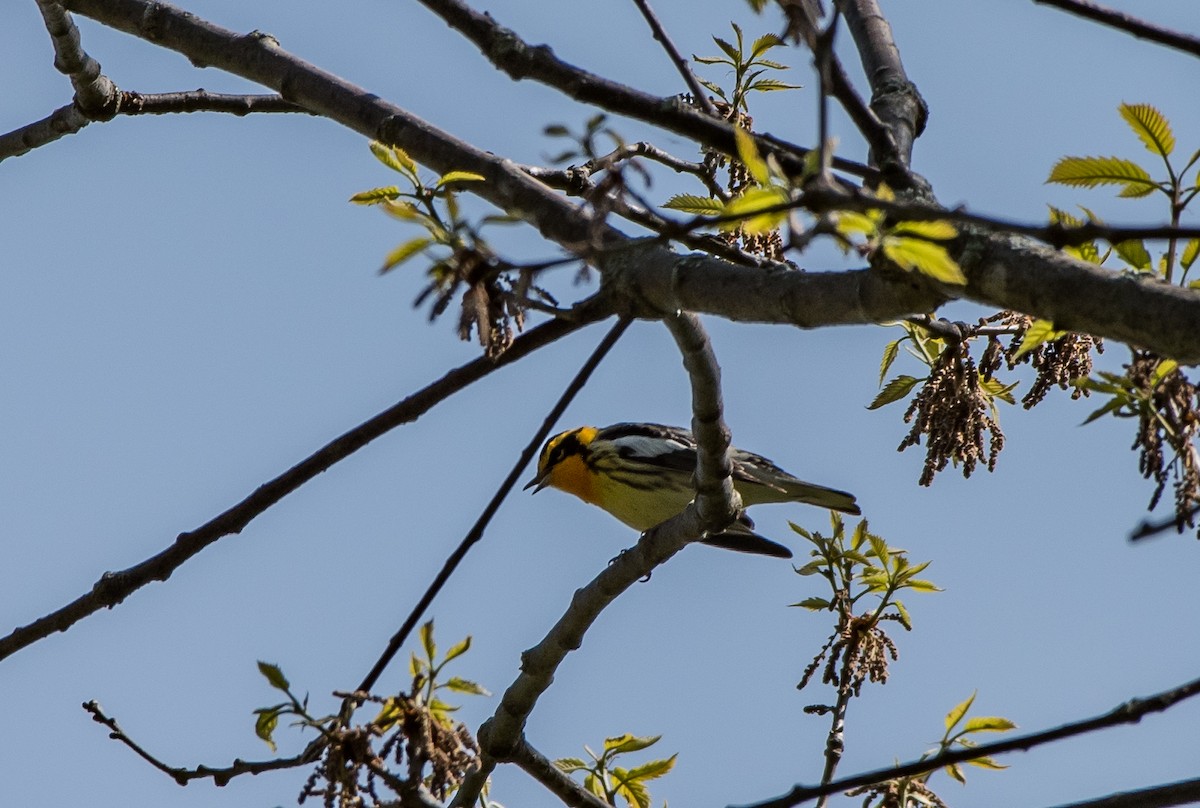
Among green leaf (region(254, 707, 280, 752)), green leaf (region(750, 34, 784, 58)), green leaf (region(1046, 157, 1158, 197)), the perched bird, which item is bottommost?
green leaf (region(254, 707, 280, 752))

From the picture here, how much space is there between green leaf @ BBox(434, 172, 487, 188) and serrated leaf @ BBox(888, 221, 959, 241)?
942 mm

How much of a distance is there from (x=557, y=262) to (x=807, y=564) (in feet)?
6.85

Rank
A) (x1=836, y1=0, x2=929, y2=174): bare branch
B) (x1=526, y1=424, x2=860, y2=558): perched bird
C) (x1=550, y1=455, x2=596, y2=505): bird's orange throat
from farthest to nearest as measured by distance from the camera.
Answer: (x1=550, y1=455, x2=596, y2=505): bird's orange throat < (x1=526, y1=424, x2=860, y2=558): perched bird < (x1=836, y1=0, x2=929, y2=174): bare branch

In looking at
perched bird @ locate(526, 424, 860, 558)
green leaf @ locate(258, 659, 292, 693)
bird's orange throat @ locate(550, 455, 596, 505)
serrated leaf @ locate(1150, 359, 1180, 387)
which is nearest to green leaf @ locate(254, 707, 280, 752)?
green leaf @ locate(258, 659, 292, 693)

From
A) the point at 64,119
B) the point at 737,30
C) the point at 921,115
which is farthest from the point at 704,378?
the point at 64,119

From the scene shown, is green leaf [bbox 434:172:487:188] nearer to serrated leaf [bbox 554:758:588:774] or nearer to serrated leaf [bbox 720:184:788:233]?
serrated leaf [bbox 720:184:788:233]

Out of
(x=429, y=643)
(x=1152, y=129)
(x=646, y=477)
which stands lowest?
(x=429, y=643)

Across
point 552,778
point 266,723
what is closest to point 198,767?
point 266,723

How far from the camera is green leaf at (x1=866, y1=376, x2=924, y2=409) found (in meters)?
3.49

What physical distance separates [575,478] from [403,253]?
582 centimetres

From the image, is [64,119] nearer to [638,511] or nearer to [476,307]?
[476,307]

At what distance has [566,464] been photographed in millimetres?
7941

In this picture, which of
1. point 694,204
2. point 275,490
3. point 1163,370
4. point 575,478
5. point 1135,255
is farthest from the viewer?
point 575,478

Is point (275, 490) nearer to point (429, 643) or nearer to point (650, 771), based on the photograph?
point (429, 643)
